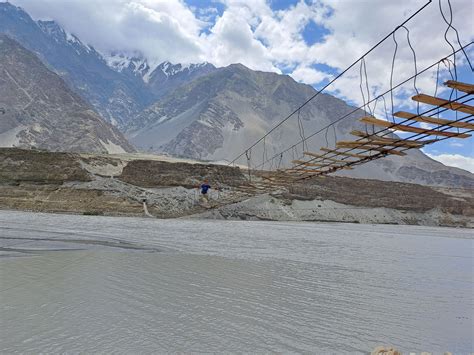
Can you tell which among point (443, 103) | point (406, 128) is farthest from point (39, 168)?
point (443, 103)

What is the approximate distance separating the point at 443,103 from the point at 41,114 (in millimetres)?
169104

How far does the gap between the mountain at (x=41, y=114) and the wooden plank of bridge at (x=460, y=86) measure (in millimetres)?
136361

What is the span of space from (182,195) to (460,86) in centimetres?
3652

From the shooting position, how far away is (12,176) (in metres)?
38.8

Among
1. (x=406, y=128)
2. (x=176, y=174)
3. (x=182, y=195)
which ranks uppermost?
(x=176, y=174)

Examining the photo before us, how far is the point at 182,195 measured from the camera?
41125mm

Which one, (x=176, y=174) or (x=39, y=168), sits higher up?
(x=176, y=174)


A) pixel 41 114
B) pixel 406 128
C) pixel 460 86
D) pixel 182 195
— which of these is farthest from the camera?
pixel 41 114

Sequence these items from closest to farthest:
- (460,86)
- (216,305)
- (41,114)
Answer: (460,86) → (216,305) → (41,114)

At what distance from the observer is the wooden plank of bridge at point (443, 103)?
259 inches

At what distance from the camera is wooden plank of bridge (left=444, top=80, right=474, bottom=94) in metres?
5.81

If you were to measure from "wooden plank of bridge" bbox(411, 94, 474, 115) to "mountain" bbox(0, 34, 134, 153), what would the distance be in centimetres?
→ 13562

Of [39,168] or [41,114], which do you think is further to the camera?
[41,114]

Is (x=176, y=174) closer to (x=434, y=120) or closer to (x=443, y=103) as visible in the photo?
(x=434, y=120)
